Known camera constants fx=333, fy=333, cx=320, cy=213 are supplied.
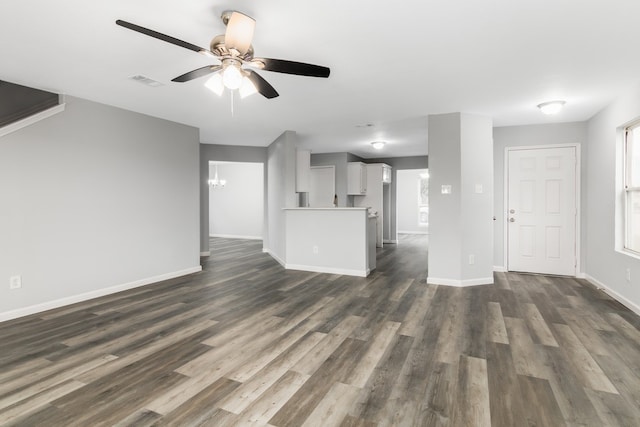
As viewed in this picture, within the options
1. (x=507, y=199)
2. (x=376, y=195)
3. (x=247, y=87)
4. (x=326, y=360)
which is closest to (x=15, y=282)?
(x=247, y=87)

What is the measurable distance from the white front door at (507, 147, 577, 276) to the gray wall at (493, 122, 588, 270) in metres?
0.10

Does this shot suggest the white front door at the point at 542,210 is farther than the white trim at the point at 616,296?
Yes

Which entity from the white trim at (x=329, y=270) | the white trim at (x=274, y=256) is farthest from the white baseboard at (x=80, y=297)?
the white trim at (x=329, y=270)

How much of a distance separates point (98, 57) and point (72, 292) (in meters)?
2.71

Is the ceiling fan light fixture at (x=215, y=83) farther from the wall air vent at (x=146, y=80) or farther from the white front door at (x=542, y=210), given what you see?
the white front door at (x=542, y=210)

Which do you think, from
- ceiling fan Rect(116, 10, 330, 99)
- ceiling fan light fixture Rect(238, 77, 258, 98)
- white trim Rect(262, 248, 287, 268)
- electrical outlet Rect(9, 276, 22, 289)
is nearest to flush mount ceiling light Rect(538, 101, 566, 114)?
ceiling fan Rect(116, 10, 330, 99)

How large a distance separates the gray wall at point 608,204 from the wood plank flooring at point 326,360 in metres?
0.45

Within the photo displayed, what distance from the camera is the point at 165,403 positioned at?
1968 millimetres

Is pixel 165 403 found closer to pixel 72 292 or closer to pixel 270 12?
pixel 270 12

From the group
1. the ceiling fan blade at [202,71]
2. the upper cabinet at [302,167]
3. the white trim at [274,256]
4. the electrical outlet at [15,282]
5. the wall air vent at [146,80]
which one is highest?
the wall air vent at [146,80]

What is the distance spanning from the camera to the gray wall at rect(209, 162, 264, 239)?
10.3 meters

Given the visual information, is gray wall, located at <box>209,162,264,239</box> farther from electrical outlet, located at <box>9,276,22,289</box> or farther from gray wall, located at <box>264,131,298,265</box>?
electrical outlet, located at <box>9,276,22,289</box>

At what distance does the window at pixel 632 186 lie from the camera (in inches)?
150

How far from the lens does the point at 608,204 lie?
4289 mm
